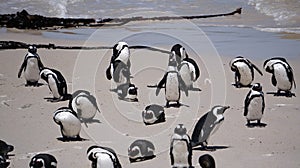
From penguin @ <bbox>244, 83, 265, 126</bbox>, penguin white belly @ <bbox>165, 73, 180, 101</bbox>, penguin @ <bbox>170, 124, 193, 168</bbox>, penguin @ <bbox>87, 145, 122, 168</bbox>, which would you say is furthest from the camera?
penguin white belly @ <bbox>165, 73, 180, 101</bbox>

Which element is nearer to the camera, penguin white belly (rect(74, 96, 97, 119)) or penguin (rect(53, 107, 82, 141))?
penguin (rect(53, 107, 82, 141))

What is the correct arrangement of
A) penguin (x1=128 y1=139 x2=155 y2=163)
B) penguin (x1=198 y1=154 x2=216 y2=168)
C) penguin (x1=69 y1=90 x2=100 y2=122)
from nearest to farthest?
penguin (x1=198 y1=154 x2=216 y2=168) → penguin (x1=128 y1=139 x2=155 y2=163) → penguin (x1=69 y1=90 x2=100 y2=122)

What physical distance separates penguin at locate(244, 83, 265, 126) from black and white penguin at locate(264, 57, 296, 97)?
138 centimetres

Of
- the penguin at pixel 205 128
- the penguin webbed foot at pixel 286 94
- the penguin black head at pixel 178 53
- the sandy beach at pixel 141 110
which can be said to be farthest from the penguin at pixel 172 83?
the penguin webbed foot at pixel 286 94

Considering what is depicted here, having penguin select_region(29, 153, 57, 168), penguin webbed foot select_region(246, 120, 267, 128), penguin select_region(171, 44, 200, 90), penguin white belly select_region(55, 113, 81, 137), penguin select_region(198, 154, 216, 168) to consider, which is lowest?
penguin select_region(198, 154, 216, 168)

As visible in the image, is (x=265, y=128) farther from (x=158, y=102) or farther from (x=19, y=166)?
(x=19, y=166)

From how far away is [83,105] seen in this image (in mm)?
6215

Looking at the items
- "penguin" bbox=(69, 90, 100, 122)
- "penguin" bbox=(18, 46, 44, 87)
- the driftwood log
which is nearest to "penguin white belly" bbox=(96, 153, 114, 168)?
"penguin" bbox=(69, 90, 100, 122)

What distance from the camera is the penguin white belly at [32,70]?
828cm

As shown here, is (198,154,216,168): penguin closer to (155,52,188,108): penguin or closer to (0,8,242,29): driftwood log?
(155,52,188,108): penguin

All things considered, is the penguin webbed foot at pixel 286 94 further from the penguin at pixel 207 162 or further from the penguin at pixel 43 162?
the penguin at pixel 43 162

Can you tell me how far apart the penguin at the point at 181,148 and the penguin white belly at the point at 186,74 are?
2.86m

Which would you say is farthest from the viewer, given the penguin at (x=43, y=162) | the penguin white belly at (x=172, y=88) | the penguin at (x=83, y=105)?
the penguin white belly at (x=172, y=88)

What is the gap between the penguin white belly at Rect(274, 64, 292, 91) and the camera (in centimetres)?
761
